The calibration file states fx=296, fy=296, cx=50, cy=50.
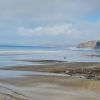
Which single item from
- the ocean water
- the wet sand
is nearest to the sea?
the ocean water

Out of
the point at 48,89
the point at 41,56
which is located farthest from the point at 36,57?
the point at 48,89

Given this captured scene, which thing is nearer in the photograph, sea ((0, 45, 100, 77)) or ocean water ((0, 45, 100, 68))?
sea ((0, 45, 100, 77))

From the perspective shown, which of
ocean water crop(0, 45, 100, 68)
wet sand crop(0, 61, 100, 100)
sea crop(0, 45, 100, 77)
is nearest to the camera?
wet sand crop(0, 61, 100, 100)

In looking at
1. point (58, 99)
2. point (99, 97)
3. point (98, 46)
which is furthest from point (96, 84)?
point (98, 46)

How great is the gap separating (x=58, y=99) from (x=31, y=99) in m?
1.35

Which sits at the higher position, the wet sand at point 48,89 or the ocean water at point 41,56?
the ocean water at point 41,56

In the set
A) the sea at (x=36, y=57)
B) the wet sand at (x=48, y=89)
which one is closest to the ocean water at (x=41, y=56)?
the sea at (x=36, y=57)

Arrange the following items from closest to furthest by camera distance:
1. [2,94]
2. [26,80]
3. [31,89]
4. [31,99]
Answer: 1. [31,99]
2. [2,94]
3. [31,89]
4. [26,80]

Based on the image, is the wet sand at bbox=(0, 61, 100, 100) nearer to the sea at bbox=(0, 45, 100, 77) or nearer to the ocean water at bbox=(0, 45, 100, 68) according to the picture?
the sea at bbox=(0, 45, 100, 77)

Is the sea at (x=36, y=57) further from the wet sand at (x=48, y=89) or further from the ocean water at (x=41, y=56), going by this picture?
the wet sand at (x=48, y=89)

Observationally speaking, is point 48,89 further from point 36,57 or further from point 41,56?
point 41,56

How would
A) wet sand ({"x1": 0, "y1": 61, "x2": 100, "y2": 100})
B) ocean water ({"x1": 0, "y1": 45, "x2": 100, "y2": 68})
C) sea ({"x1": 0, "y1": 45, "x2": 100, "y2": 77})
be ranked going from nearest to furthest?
wet sand ({"x1": 0, "y1": 61, "x2": 100, "y2": 100}) → sea ({"x1": 0, "y1": 45, "x2": 100, "y2": 77}) → ocean water ({"x1": 0, "y1": 45, "x2": 100, "y2": 68})

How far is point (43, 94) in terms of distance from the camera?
52.4ft

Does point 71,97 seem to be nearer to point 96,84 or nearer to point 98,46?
point 96,84
